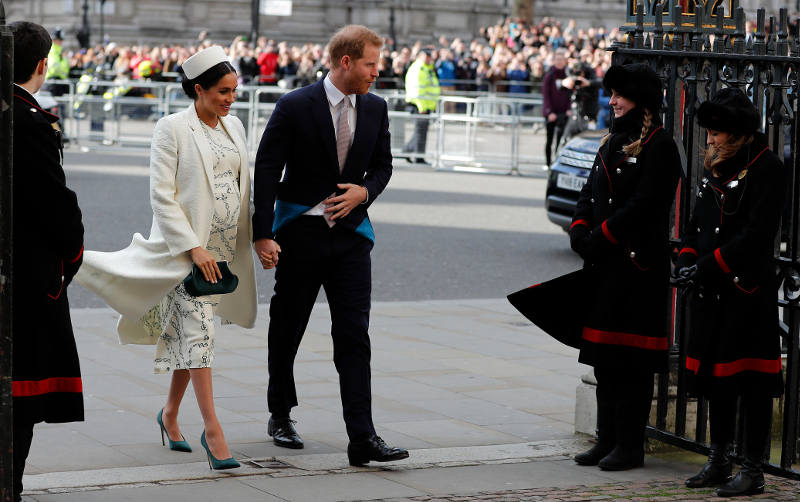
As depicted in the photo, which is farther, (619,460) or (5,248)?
(619,460)

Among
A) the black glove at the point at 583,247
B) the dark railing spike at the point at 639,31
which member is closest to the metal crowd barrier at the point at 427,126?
the dark railing spike at the point at 639,31

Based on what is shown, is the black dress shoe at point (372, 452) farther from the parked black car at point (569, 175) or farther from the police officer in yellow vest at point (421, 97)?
the police officer in yellow vest at point (421, 97)

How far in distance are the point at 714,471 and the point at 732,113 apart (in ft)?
4.63

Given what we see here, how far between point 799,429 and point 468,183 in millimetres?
13638

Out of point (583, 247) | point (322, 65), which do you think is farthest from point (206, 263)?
point (322, 65)

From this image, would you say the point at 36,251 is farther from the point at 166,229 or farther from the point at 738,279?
the point at 738,279

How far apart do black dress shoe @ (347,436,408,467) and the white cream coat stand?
0.99 metres

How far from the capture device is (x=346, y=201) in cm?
517

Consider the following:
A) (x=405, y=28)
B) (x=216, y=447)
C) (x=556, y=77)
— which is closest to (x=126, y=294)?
(x=216, y=447)

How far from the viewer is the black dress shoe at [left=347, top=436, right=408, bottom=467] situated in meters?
5.04

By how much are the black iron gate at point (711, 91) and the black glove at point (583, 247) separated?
478 mm

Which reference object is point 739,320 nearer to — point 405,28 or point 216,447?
point 216,447

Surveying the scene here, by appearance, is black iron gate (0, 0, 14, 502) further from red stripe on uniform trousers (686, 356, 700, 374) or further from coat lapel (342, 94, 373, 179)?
red stripe on uniform trousers (686, 356, 700, 374)

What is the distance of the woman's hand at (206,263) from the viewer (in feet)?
16.0
